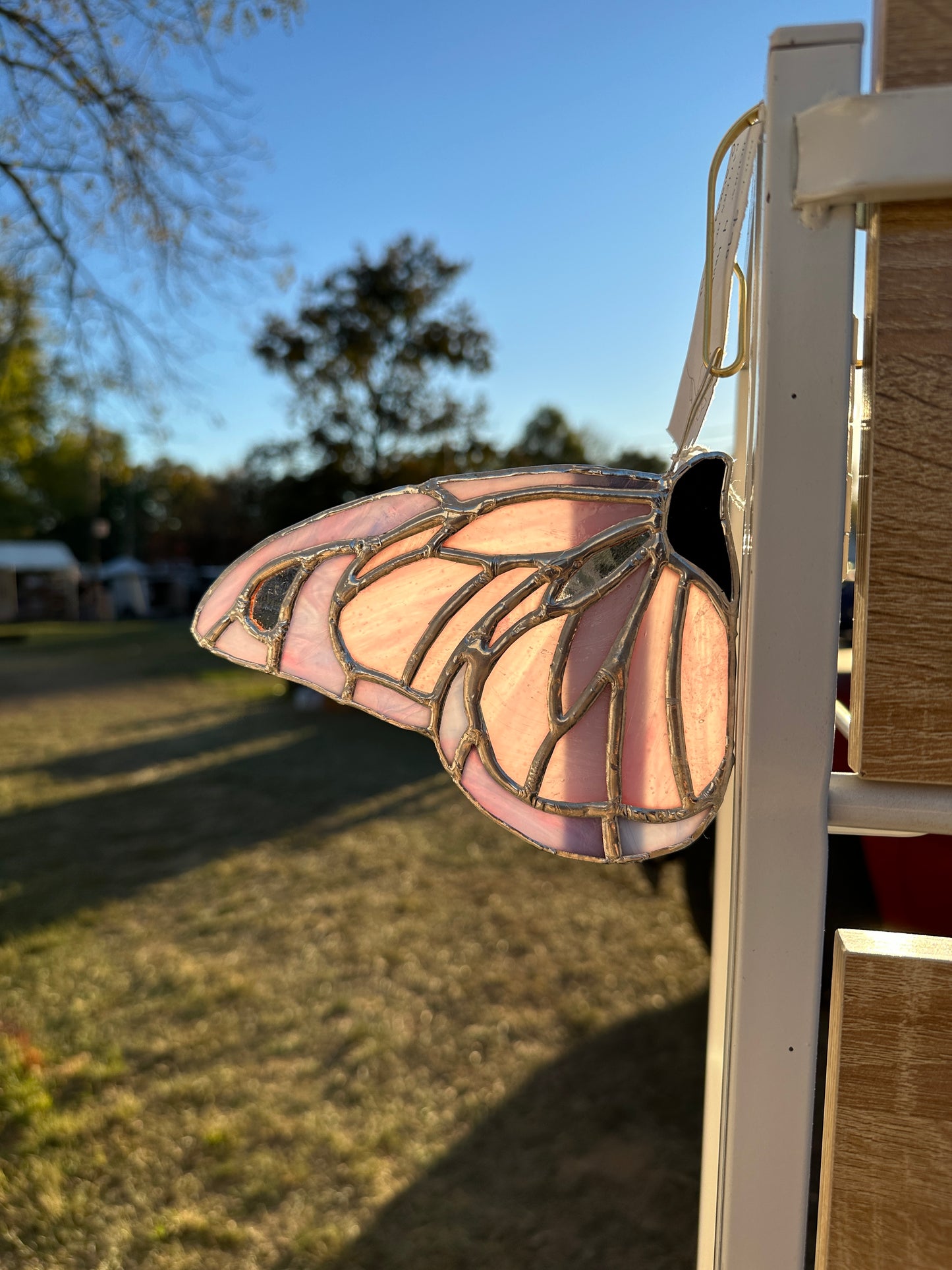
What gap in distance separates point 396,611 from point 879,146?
2.12ft

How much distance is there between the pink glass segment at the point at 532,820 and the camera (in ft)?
2.98

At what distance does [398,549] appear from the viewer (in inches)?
39.0

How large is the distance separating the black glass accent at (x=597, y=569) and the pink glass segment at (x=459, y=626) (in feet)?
0.22

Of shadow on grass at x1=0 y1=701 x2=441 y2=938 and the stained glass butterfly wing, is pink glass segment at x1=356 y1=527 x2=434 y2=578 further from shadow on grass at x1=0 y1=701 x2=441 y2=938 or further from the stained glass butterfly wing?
shadow on grass at x1=0 y1=701 x2=441 y2=938

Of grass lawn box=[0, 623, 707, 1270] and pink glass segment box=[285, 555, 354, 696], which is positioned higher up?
pink glass segment box=[285, 555, 354, 696]

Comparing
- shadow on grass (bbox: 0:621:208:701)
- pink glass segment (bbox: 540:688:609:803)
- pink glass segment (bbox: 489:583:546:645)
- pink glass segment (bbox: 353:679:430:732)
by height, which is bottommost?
shadow on grass (bbox: 0:621:208:701)

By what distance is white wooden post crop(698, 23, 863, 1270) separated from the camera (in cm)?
75

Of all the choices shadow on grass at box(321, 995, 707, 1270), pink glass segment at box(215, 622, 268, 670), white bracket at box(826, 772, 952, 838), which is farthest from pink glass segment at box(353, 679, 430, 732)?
shadow on grass at box(321, 995, 707, 1270)

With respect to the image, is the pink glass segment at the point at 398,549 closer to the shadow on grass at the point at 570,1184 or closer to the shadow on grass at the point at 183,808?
the shadow on grass at the point at 570,1184

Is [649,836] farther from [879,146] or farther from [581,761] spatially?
[879,146]

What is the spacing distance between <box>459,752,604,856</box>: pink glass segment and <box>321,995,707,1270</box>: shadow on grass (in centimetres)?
171

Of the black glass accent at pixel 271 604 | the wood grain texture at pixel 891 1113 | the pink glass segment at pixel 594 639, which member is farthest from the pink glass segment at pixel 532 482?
the wood grain texture at pixel 891 1113

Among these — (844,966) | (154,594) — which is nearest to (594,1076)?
(844,966)

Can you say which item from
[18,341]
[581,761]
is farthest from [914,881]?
[18,341]
